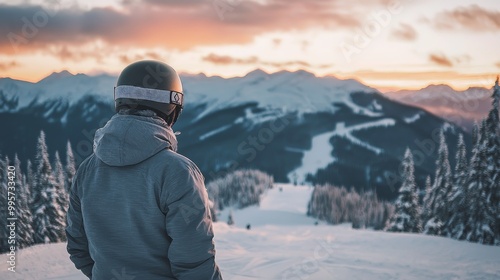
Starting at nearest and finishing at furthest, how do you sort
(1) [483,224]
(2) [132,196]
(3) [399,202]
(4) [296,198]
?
(2) [132,196] < (1) [483,224] < (3) [399,202] < (4) [296,198]

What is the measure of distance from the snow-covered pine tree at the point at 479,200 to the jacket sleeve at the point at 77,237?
2611 cm

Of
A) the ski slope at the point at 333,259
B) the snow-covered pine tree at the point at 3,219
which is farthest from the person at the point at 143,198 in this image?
the snow-covered pine tree at the point at 3,219

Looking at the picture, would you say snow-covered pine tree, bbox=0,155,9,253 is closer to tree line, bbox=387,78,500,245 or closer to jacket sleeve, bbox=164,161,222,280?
jacket sleeve, bbox=164,161,222,280

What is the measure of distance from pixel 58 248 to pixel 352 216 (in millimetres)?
103691

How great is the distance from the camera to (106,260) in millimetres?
2660

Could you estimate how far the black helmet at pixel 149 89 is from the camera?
2.73 metres

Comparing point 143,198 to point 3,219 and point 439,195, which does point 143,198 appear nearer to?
point 3,219

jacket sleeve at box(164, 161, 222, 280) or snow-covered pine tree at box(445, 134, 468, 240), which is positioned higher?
jacket sleeve at box(164, 161, 222, 280)

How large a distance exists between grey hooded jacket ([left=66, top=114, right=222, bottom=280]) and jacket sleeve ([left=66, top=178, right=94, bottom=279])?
401mm

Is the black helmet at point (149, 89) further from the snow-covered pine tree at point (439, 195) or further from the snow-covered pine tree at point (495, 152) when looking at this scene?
the snow-covered pine tree at point (439, 195)

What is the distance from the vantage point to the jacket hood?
240cm

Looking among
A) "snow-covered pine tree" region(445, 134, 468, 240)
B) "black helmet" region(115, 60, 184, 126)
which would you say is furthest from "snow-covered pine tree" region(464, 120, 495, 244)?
"black helmet" region(115, 60, 184, 126)

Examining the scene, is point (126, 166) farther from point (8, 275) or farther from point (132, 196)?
point (8, 275)

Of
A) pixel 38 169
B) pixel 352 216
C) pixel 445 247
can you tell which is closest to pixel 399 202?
pixel 445 247
